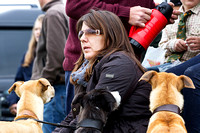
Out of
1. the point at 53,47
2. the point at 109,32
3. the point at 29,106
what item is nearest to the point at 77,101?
the point at 109,32

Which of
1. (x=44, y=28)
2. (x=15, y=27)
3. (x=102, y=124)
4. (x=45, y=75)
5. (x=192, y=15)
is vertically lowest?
(x=15, y=27)

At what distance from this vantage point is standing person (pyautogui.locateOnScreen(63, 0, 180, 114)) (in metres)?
3.62

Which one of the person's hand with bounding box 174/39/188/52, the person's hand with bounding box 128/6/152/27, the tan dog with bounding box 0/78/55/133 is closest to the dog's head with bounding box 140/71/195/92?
the person's hand with bounding box 128/6/152/27

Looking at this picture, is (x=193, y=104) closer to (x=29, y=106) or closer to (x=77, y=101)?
(x=77, y=101)

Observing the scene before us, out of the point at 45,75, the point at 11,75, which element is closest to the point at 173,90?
the point at 45,75

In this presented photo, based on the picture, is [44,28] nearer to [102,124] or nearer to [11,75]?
[102,124]

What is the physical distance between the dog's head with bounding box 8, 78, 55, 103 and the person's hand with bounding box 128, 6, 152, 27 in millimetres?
1182

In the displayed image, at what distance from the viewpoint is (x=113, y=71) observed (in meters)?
2.96

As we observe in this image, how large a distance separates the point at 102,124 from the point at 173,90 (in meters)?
0.66

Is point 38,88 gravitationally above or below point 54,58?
above

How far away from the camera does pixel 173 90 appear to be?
9.43 feet

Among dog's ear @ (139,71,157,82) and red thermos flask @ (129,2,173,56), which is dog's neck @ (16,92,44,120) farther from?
dog's ear @ (139,71,157,82)

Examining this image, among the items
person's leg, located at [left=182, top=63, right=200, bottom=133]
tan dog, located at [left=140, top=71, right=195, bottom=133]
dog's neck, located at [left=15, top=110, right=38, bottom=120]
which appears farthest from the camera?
dog's neck, located at [left=15, top=110, right=38, bottom=120]

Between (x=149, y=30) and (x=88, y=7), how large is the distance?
74 cm
